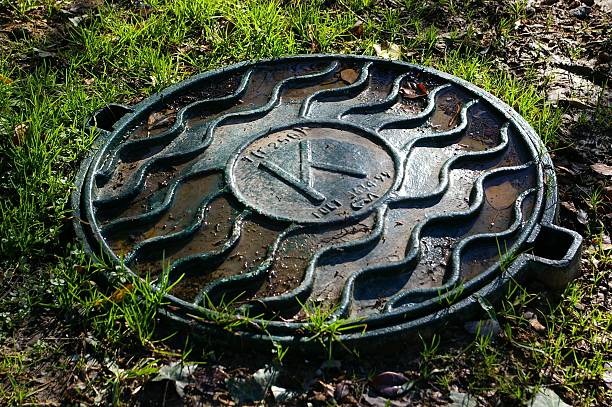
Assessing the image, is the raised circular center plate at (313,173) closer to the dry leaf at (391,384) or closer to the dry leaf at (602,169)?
the dry leaf at (391,384)

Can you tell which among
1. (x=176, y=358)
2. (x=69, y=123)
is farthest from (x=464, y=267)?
(x=69, y=123)

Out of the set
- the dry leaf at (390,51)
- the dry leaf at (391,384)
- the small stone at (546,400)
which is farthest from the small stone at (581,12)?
the dry leaf at (391,384)

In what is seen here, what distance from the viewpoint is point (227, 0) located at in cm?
425

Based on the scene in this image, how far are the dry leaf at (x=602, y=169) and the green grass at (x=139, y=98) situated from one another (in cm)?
20

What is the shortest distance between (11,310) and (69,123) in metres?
1.10

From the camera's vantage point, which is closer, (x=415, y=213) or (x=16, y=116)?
(x=415, y=213)

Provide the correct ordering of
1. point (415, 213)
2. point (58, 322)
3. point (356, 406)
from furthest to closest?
point (415, 213) → point (58, 322) → point (356, 406)

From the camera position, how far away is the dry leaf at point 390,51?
3.95m

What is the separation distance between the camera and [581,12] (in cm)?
434

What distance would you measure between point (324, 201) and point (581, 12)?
245cm

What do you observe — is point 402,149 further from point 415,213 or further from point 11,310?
point 11,310

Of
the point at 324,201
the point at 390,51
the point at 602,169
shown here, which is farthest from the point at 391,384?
the point at 390,51

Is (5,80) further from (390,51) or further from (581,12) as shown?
(581,12)

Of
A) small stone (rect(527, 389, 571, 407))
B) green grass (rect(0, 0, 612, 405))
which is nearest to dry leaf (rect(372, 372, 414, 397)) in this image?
green grass (rect(0, 0, 612, 405))
